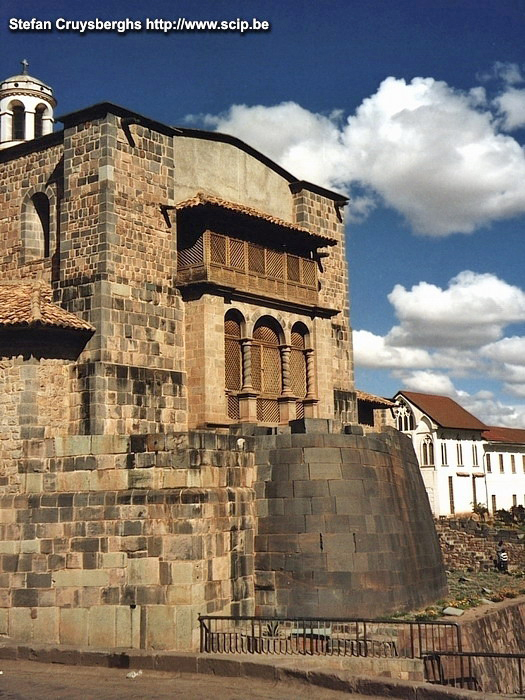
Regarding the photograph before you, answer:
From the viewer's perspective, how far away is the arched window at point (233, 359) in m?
24.5

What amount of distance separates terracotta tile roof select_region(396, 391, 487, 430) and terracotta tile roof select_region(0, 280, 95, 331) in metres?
44.1

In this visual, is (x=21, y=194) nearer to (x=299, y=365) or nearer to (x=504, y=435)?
(x=299, y=365)

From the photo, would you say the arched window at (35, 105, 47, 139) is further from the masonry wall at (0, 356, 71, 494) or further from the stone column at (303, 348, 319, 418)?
the masonry wall at (0, 356, 71, 494)

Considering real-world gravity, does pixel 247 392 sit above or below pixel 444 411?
below

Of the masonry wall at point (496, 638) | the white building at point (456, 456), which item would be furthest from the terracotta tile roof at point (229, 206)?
the white building at point (456, 456)

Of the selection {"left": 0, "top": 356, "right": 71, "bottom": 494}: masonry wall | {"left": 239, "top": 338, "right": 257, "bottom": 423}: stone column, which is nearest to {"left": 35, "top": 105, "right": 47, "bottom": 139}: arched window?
{"left": 239, "top": 338, "right": 257, "bottom": 423}: stone column

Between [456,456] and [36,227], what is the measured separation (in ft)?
148

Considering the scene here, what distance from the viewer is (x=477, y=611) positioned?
74.5 feet

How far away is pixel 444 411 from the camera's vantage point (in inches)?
2594

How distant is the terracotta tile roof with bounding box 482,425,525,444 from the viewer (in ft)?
231

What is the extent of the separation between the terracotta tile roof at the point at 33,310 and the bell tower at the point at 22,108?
11.0 meters

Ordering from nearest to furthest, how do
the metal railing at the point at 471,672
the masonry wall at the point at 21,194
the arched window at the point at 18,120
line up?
the metal railing at the point at 471,672, the masonry wall at the point at 21,194, the arched window at the point at 18,120

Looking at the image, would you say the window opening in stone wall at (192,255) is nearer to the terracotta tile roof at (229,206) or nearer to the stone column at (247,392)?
the terracotta tile roof at (229,206)

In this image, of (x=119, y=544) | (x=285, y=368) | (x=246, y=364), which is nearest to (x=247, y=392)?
(x=246, y=364)
